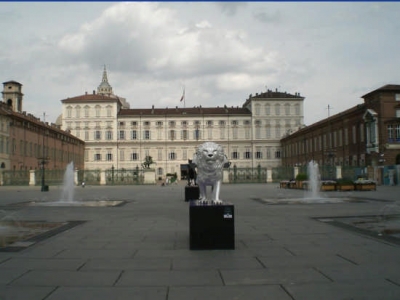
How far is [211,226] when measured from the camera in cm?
743

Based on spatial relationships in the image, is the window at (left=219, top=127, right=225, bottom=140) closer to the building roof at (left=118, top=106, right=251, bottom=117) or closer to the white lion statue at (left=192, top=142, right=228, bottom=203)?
the building roof at (left=118, top=106, right=251, bottom=117)

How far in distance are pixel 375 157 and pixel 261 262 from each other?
48.9 metres

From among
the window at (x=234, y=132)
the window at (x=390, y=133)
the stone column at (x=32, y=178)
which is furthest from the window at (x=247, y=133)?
the stone column at (x=32, y=178)

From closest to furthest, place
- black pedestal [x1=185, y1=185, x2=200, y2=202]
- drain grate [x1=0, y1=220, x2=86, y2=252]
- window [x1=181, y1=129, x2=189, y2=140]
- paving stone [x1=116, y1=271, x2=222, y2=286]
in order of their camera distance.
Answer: paving stone [x1=116, y1=271, x2=222, y2=286], drain grate [x1=0, y1=220, x2=86, y2=252], black pedestal [x1=185, y1=185, x2=200, y2=202], window [x1=181, y1=129, x2=189, y2=140]

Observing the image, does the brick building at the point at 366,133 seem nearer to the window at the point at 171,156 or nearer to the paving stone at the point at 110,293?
the window at the point at 171,156

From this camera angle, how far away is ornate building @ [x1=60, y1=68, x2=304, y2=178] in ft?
321

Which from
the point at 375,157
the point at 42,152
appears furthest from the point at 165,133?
the point at 375,157

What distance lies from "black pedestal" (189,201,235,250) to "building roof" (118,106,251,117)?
9223 centimetres

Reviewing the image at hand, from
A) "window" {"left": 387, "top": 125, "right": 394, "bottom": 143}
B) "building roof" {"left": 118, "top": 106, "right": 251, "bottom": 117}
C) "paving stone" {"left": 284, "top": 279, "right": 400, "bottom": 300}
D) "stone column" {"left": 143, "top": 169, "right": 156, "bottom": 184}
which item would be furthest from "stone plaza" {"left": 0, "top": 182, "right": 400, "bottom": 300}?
"building roof" {"left": 118, "top": 106, "right": 251, "bottom": 117}

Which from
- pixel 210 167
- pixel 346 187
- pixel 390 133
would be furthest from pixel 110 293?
pixel 390 133

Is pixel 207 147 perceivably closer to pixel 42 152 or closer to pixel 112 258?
pixel 112 258

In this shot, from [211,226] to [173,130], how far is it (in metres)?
92.7

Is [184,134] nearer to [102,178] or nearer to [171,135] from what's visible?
[171,135]

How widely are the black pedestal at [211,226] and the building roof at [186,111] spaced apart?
9223cm
